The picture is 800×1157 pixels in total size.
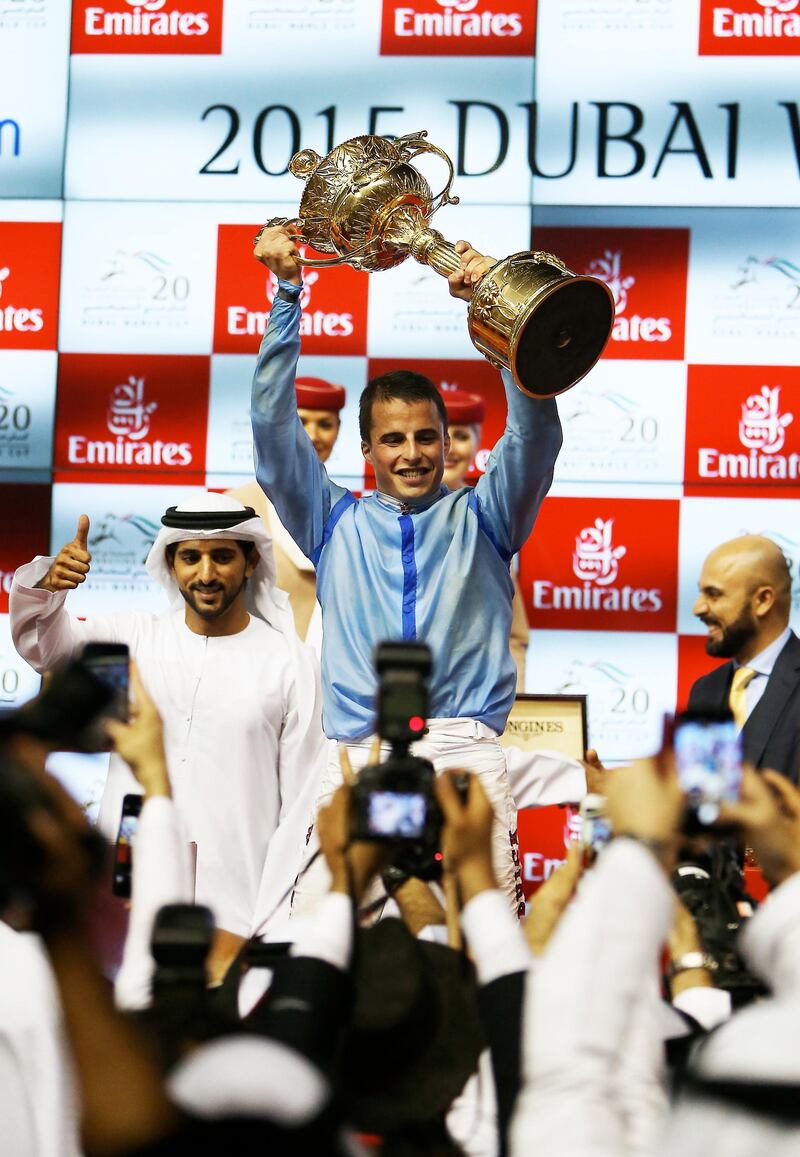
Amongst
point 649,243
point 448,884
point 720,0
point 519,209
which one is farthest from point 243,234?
point 448,884

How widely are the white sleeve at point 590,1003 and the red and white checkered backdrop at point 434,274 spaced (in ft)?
10.9

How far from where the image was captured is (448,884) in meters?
1.82

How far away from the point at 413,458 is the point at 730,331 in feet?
6.35

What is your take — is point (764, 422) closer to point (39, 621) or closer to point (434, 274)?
point (434, 274)

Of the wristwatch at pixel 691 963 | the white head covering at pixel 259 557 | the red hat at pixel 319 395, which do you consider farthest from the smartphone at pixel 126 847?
the red hat at pixel 319 395

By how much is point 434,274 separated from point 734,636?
148 centimetres

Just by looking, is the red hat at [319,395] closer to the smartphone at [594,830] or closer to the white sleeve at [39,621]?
the white sleeve at [39,621]

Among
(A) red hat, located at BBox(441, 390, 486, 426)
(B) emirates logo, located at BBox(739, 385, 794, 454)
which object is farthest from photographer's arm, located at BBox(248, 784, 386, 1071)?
(B) emirates logo, located at BBox(739, 385, 794, 454)

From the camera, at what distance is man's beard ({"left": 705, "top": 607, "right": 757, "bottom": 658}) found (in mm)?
4273

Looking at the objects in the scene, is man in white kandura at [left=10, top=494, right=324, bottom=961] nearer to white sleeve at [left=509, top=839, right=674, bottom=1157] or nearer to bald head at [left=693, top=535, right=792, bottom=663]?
bald head at [left=693, top=535, right=792, bottom=663]

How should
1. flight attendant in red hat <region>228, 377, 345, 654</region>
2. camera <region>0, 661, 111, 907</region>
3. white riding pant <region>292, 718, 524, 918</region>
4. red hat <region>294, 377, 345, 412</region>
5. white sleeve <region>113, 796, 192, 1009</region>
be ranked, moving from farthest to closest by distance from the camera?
1. red hat <region>294, 377, 345, 412</region>
2. flight attendant in red hat <region>228, 377, 345, 654</region>
3. white riding pant <region>292, 718, 524, 918</region>
4. white sleeve <region>113, 796, 192, 1009</region>
5. camera <region>0, 661, 111, 907</region>

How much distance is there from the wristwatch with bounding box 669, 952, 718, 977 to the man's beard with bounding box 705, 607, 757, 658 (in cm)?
219

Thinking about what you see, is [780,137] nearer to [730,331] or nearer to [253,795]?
[730,331]

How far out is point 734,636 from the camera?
429 centimetres
